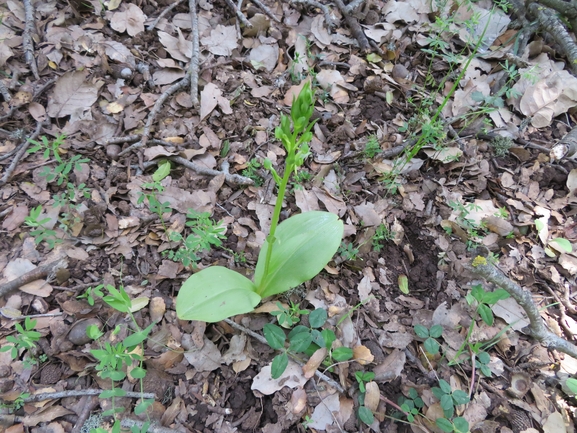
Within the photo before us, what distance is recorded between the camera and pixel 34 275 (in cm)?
189

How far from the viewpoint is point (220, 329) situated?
1852 millimetres

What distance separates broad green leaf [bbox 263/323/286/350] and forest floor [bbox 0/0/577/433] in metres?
0.13

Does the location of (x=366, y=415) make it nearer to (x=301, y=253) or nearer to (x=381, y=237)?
(x=301, y=253)

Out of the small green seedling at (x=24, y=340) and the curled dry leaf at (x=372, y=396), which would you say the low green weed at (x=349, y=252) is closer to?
the curled dry leaf at (x=372, y=396)

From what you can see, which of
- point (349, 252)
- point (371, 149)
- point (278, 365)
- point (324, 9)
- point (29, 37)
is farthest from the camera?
point (324, 9)

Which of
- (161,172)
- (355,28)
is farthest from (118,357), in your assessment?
(355,28)

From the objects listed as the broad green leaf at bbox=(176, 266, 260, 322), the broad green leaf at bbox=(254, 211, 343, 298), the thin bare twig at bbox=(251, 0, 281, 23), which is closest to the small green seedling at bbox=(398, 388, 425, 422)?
the broad green leaf at bbox=(254, 211, 343, 298)

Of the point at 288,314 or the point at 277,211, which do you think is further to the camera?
the point at 288,314

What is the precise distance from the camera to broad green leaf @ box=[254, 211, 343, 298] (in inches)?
69.9

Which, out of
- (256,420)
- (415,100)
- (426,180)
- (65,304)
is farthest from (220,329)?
(415,100)

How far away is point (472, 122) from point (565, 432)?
6.56 ft

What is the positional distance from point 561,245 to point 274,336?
185 cm

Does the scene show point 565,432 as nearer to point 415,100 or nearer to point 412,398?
point 412,398

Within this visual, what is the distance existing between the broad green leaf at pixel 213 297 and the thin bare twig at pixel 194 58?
1.39 m
